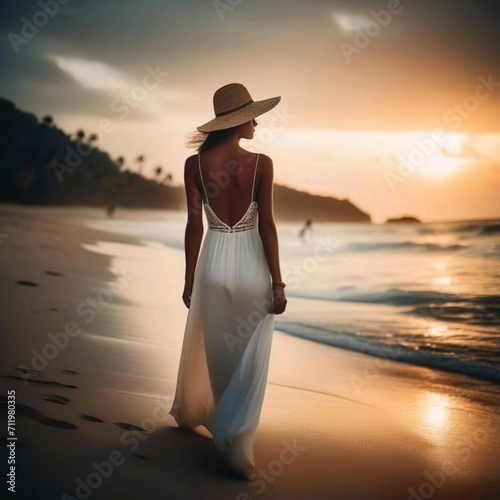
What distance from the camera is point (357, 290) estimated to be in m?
9.29

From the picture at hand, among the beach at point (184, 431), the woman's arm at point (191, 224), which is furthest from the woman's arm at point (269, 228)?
the beach at point (184, 431)

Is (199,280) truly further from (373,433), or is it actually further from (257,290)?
(373,433)

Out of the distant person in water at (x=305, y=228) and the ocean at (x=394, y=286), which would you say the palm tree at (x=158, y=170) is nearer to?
the ocean at (x=394, y=286)

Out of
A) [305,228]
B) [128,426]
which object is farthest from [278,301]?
[305,228]

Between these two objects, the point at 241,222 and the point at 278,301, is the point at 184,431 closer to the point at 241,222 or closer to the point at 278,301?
the point at 278,301

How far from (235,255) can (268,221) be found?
192mm

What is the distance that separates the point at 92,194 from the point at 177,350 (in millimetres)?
6463

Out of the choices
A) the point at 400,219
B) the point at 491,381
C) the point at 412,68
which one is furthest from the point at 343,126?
the point at 491,381

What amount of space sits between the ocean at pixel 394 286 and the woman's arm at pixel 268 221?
2.50 meters

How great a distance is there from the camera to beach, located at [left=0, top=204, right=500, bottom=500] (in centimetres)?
246

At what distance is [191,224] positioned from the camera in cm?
286

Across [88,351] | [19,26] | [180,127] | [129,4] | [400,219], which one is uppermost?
[129,4]

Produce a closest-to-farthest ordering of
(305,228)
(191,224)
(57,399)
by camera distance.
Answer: (191,224) < (57,399) < (305,228)

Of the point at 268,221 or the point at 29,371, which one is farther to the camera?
the point at 29,371
